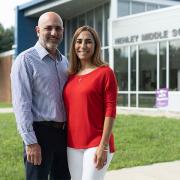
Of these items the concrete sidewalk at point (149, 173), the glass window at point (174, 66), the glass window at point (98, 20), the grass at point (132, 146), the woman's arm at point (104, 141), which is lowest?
the concrete sidewalk at point (149, 173)

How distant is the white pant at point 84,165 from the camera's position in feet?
11.8

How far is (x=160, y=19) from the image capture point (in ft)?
66.1

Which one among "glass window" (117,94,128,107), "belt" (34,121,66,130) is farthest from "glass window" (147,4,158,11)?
"belt" (34,121,66,130)

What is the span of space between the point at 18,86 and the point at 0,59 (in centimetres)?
3529

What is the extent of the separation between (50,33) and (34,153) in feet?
2.99

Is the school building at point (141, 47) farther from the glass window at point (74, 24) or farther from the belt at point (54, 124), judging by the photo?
the belt at point (54, 124)

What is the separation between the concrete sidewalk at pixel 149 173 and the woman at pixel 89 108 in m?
2.78

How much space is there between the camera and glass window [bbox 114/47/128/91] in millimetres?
22328

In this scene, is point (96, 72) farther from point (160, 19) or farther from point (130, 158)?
point (160, 19)

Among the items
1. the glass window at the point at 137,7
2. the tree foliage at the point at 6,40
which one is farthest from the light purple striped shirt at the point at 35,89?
the tree foliage at the point at 6,40

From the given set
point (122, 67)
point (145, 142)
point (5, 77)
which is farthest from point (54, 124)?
point (5, 77)

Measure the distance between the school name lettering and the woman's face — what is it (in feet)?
52.2

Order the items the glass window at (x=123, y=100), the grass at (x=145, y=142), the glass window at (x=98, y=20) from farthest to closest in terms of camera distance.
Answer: the glass window at (x=98, y=20) < the glass window at (x=123, y=100) < the grass at (x=145, y=142)

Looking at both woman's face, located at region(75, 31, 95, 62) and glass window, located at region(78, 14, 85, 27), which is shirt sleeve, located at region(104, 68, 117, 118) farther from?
glass window, located at region(78, 14, 85, 27)
